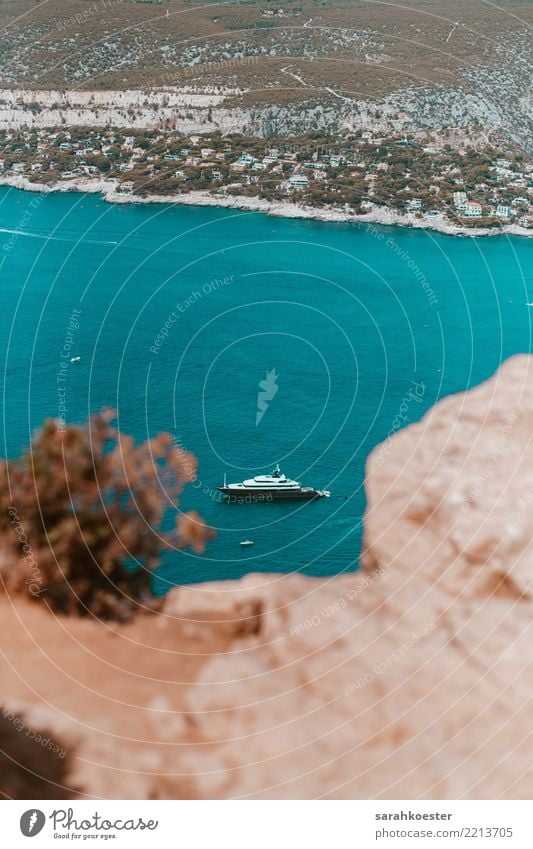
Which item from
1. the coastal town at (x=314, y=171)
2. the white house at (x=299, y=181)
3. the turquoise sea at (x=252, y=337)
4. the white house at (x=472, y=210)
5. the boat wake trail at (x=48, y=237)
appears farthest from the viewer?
the white house at (x=299, y=181)

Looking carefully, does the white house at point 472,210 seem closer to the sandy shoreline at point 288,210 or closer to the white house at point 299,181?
the sandy shoreline at point 288,210

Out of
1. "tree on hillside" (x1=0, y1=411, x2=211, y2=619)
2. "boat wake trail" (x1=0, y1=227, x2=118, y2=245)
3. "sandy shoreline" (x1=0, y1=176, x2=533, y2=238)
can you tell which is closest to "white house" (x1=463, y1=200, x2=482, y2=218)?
"sandy shoreline" (x1=0, y1=176, x2=533, y2=238)

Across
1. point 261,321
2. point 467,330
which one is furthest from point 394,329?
point 261,321

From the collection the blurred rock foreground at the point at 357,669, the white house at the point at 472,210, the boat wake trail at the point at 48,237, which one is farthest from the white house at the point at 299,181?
the blurred rock foreground at the point at 357,669

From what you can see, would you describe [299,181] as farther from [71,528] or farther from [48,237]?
[71,528]

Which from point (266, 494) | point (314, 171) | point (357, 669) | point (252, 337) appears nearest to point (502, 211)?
point (314, 171)
